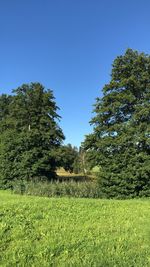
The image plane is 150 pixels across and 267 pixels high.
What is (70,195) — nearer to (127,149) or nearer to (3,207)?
(127,149)

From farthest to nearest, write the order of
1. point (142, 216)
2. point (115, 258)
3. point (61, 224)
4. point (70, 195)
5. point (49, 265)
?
point (70, 195) < point (142, 216) < point (61, 224) < point (115, 258) < point (49, 265)

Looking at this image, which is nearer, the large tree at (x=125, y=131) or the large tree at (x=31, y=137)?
the large tree at (x=125, y=131)

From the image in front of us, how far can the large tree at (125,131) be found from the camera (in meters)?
20.9

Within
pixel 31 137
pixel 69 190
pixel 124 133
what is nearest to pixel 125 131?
pixel 124 133

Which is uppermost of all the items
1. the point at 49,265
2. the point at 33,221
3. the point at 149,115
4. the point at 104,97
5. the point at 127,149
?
the point at 104,97

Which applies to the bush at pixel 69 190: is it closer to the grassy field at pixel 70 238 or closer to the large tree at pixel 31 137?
the large tree at pixel 31 137

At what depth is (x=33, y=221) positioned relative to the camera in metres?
8.04

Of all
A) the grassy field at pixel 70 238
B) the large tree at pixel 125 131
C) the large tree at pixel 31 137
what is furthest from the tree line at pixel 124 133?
the grassy field at pixel 70 238

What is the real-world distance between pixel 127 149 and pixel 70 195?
4.68 meters

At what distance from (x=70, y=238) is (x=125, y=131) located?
14952 millimetres

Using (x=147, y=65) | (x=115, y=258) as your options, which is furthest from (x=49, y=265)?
(x=147, y=65)

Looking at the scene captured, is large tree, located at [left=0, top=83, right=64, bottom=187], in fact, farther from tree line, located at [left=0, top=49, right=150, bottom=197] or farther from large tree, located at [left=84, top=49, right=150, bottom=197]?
large tree, located at [left=84, top=49, right=150, bottom=197]

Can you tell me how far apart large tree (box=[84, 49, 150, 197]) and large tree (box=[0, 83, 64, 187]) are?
7.55 m

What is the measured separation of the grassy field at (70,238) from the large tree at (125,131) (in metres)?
11.0
